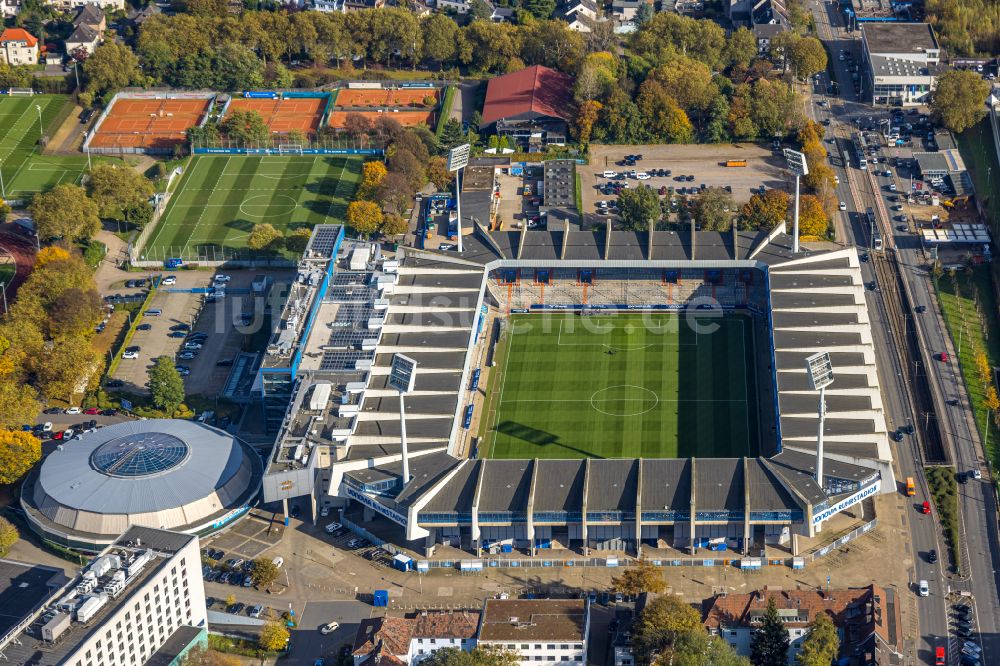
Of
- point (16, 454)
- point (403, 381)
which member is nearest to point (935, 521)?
point (403, 381)

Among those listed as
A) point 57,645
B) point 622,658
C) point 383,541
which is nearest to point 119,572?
point 57,645

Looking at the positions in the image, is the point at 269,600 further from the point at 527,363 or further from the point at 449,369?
the point at 527,363

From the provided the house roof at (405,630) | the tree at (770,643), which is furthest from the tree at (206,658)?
the tree at (770,643)

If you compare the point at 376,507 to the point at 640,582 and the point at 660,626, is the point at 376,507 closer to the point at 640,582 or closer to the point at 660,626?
the point at 640,582

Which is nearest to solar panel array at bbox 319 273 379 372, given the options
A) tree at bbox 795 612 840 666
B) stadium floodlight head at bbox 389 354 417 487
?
stadium floodlight head at bbox 389 354 417 487

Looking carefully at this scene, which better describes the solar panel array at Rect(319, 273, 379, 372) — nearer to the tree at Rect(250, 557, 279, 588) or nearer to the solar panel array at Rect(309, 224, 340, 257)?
the solar panel array at Rect(309, 224, 340, 257)
